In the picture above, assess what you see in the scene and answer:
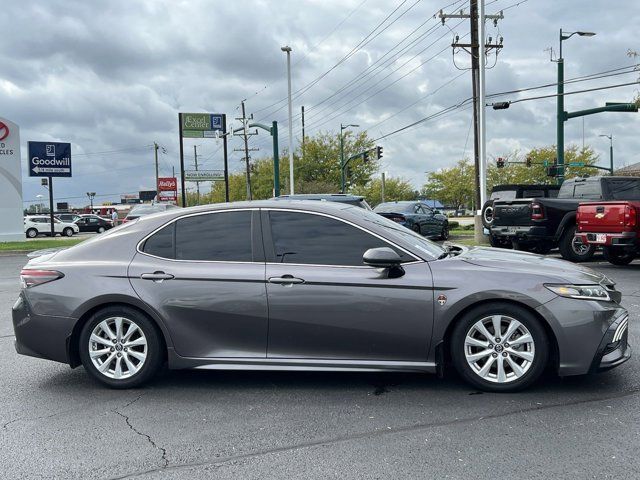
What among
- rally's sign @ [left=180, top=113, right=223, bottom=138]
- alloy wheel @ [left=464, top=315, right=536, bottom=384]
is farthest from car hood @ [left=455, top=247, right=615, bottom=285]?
rally's sign @ [left=180, top=113, right=223, bottom=138]

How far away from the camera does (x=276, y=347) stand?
4.67 meters

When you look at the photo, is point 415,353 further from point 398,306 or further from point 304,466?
point 304,466

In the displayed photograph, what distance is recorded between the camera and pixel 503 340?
14.7 feet

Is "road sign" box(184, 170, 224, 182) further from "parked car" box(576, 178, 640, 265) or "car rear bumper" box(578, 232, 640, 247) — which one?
"car rear bumper" box(578, 232, 640, 247)

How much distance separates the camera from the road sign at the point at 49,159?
98.1 ft

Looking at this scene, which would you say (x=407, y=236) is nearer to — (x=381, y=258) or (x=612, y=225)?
(x=381, y=258)

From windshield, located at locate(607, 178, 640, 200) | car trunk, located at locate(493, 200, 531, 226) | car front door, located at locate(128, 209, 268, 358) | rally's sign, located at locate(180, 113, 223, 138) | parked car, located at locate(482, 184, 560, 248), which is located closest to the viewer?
car front door, located at locate(128, 209, 268, 358)

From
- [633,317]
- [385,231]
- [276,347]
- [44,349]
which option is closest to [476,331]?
[385,231]

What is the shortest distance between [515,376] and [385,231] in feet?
4.86

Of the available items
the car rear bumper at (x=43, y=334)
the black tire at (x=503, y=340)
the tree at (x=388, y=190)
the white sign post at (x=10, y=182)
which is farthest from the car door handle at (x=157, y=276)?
the tree at (x=388, y=190)

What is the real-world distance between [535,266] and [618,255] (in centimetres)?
950

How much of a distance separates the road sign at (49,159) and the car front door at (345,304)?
28911 millimetres

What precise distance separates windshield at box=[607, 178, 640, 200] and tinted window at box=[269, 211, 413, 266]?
1045cm

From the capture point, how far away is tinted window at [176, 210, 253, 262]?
485cm
